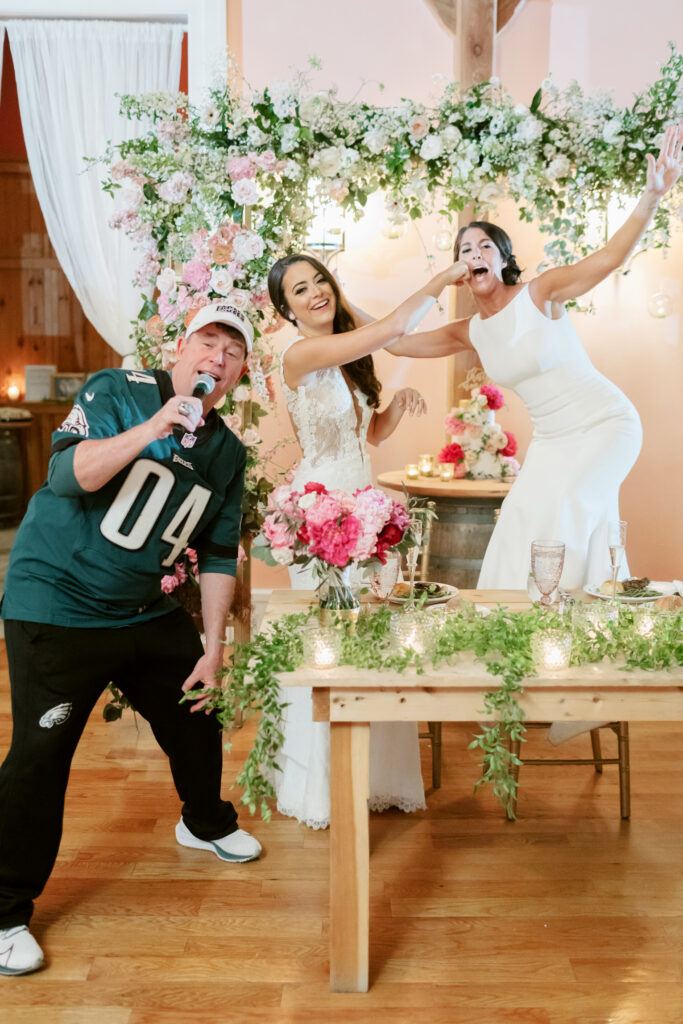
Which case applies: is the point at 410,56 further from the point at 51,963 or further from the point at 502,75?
the point at 51,963

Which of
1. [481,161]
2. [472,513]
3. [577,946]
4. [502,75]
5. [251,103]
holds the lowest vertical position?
[577,946]

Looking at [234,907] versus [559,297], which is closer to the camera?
[234,907]

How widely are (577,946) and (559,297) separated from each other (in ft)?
5.77

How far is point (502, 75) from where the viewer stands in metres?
4.58

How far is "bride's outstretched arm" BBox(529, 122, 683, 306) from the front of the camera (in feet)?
7.73

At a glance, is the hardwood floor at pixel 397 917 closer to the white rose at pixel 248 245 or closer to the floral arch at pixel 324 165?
the floral arch at pixel 324 165

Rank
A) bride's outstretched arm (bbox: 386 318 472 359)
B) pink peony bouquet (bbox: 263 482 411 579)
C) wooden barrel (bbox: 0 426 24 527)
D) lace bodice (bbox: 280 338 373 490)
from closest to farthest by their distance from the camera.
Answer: pink peony bouquet (bbox: 263 482 411 579) < lace bodice (bbox: 280 338 373 490) < bride's outstretched arm (bbox: 386 318 472 359) < wooden barrel (bbox: 0 426 24 527)

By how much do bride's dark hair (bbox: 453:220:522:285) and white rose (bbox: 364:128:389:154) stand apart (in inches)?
13.4

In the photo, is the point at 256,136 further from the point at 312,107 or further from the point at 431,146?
the point at 431,146

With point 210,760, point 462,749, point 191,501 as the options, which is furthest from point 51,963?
point 462,749

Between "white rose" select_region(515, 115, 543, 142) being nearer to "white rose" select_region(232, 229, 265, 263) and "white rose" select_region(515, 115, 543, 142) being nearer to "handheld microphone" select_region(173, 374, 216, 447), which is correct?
"white rose" select_region(232, 229, 265, 263)

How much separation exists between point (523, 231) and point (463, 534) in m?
2.00

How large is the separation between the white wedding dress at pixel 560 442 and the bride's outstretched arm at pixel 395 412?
0.32 metres

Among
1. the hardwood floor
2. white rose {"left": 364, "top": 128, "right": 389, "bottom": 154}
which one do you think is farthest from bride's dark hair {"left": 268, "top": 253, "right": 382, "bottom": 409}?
the hardwood floor
